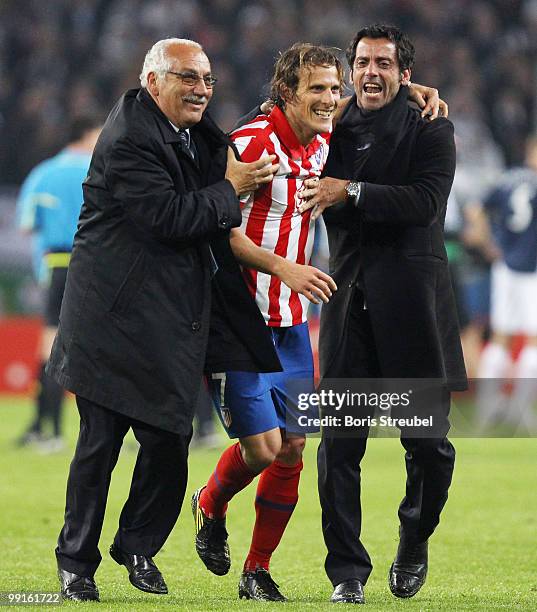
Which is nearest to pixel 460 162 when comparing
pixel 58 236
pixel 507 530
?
pixel 58 236

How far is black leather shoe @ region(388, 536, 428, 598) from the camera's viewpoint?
186 inches

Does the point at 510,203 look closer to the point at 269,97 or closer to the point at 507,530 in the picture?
the point at 507,530

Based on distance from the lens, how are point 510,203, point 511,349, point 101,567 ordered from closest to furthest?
1. point 101,567
2. point 510,203
3. point 511,349

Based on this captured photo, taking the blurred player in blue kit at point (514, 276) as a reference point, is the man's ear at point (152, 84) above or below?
above

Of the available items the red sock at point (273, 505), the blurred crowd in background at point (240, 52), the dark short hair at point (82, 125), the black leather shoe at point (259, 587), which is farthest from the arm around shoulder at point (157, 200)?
the blurred crowd in background at point (240, 52)

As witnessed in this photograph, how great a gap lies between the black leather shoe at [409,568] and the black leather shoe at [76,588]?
1125 millimetres

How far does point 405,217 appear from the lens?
4.47 metres

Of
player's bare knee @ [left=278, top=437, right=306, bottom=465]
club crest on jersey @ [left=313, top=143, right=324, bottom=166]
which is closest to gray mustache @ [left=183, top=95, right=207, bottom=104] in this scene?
club crest on jersey @ [left=313, top=143, right=324, bottom=166]

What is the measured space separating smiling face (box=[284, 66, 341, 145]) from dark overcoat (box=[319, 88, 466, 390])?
20 centimetres

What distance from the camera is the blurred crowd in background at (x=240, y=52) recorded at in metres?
16.2

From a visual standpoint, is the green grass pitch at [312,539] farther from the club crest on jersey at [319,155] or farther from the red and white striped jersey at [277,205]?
the club crest on jersey at [319,155]

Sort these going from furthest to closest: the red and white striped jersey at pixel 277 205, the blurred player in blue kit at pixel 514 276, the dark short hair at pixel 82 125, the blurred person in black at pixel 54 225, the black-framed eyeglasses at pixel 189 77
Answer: the blurred player in blue kit at pixel 514 276 → the dark short hair at pixel 82 125 → the blurred person in black at pixel 54 225 → the red and white striped jersey at pixel 277 205 → the black-framed eyeglasses at pixel 189 77

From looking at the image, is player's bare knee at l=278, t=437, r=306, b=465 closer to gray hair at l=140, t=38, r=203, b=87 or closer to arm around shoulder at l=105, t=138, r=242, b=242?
arm around shoulder at l=105, t=138, r=242, b=242

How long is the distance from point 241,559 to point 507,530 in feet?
4.94
